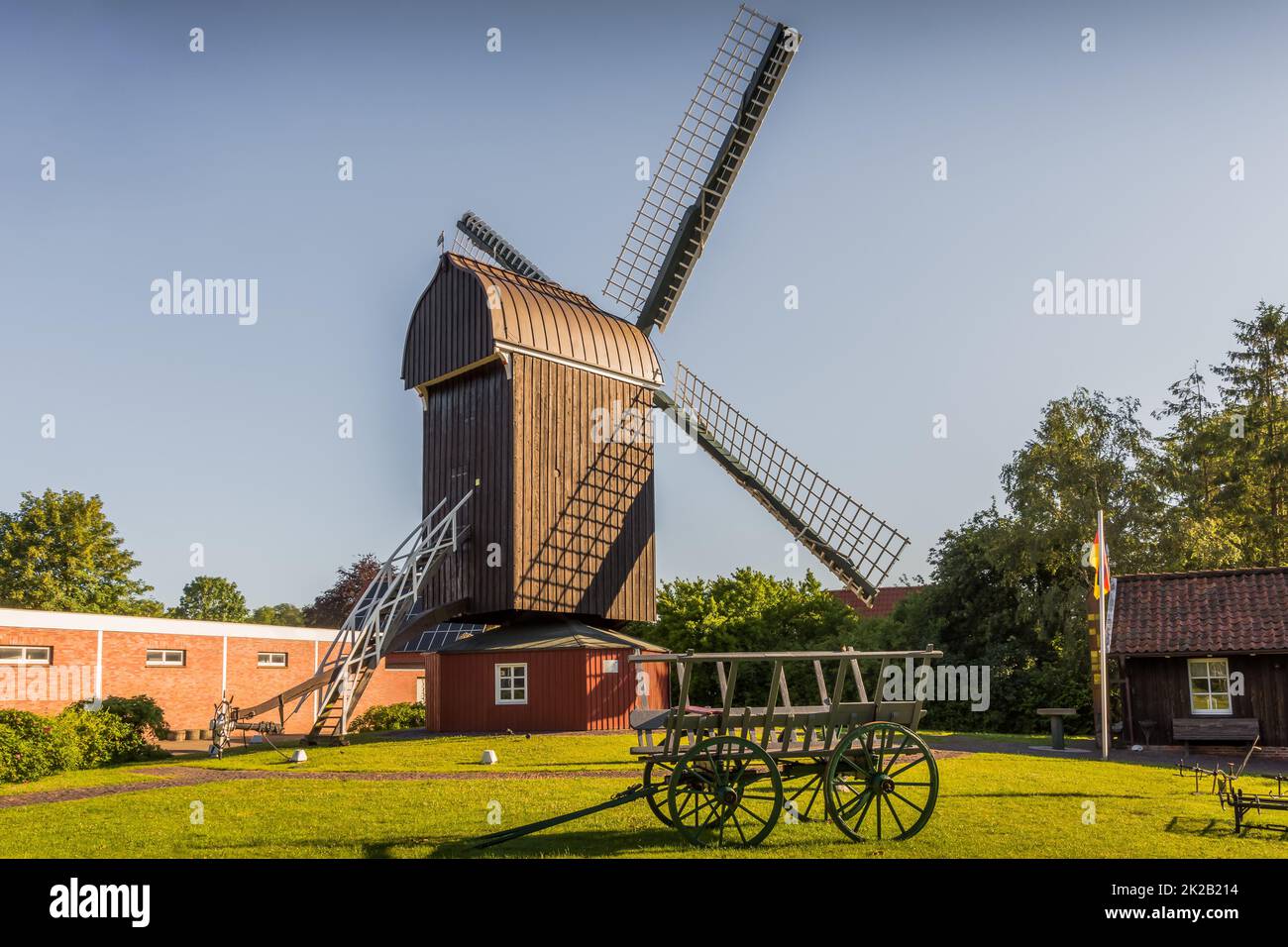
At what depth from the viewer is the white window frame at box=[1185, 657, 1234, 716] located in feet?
72.6

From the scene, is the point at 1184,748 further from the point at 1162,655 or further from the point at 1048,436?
the point at 1048,436

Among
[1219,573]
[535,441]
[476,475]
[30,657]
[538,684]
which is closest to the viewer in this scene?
[1219,573]

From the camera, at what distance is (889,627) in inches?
1425

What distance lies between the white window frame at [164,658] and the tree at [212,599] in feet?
166

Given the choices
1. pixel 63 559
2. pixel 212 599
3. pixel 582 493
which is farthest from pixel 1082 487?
pixel 212 599

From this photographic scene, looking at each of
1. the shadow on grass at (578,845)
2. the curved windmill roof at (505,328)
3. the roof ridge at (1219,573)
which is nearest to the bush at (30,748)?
the shadow on grass at (578,845)

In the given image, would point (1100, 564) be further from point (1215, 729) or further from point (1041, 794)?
point (1041, 794)

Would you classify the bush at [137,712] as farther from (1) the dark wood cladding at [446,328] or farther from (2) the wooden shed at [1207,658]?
(2) the wooden shed at [1207,658]

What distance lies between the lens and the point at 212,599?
80375mm

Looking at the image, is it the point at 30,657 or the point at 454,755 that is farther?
the point at 30,657

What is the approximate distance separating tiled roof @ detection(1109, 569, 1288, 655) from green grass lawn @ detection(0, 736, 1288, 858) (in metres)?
5.90

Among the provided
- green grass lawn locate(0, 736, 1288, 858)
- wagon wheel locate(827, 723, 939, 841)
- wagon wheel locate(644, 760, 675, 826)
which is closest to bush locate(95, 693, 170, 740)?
green grass lawn locate(0, 736, 1288, 858)

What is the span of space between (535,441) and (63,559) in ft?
103
